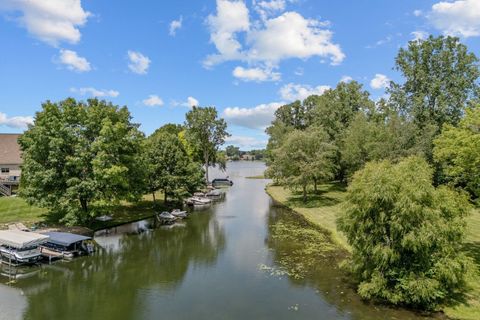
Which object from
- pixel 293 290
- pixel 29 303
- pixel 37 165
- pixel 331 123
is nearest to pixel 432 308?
pixel 293 290

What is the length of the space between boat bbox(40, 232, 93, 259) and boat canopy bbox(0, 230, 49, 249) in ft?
3.91

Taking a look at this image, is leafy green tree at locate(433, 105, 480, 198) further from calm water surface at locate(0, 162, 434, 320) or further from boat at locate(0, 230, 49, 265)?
boat at locate(0, 230, 49, 265)

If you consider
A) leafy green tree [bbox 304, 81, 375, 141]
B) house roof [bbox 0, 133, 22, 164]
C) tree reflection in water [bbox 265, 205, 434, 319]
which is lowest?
tree reflection in water [bbox 265, 205, 434, 319]

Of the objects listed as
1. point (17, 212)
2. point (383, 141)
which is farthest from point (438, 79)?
point (17, 212)

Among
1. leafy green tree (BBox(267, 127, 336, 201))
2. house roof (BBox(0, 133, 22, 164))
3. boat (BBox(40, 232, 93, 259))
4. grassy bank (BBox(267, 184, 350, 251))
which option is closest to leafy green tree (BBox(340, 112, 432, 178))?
leafy green tree (BBox(267, 127, 336, 201))

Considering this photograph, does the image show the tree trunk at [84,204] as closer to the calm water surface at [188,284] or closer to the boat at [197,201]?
the calm water surface at [188,284]

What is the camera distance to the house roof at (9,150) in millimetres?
52750

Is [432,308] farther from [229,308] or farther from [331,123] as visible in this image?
[331,123]

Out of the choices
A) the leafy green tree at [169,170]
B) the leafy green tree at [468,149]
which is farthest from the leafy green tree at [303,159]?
the leafy green tree at [468,149]

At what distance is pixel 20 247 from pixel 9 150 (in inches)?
1479

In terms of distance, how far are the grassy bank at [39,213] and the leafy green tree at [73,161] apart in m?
2.19

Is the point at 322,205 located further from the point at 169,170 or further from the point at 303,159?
the point at 169,170

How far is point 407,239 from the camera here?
17141mm

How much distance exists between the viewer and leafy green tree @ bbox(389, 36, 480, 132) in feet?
135
